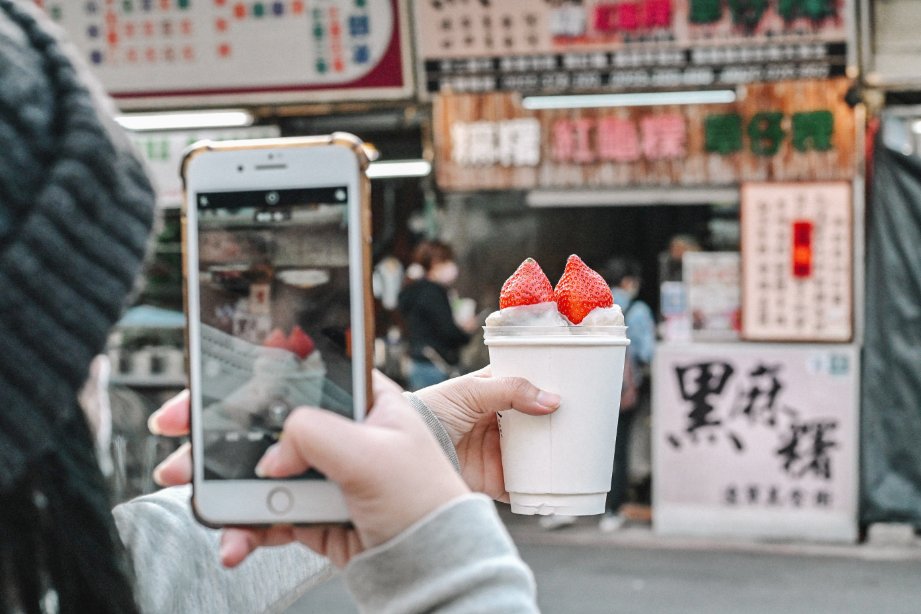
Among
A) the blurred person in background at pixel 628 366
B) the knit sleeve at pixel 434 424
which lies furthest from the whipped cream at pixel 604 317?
the blurred person in background at pixel 628 366

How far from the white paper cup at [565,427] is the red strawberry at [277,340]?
0.55m

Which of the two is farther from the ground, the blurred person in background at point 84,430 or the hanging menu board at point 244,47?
the hanging menu board at point 244,47

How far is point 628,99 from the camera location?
722 centimetres

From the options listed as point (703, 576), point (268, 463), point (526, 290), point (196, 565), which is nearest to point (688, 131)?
point (703, 576)

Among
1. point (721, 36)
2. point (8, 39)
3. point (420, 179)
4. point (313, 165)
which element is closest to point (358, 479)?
point (313, 165)

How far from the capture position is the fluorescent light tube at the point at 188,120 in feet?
25.0

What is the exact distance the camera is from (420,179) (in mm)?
9305

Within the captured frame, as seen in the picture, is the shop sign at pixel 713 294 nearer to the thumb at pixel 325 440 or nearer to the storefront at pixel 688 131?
the storefront at pixel 688 131

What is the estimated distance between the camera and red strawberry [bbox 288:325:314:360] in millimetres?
1066

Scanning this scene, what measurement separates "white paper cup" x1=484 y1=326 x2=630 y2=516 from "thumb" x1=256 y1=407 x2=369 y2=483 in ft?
2.02

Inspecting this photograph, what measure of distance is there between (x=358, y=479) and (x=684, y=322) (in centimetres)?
682

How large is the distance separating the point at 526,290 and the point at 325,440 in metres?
0.83

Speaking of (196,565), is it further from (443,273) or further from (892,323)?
(892,323)

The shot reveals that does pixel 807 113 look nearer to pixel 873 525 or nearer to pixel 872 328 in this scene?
pixel 872 328
